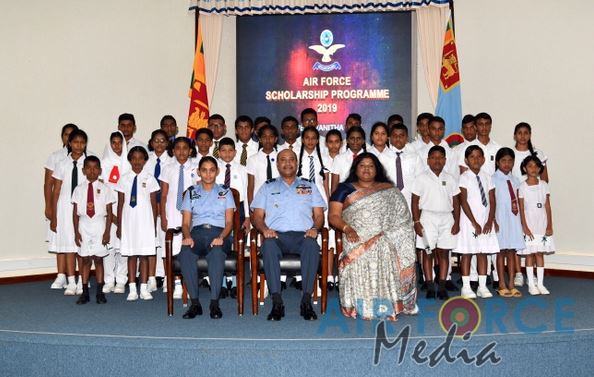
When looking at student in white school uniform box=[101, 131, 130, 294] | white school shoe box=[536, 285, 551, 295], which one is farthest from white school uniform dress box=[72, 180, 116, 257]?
white school shoe box=[536, 285, 551, 295]

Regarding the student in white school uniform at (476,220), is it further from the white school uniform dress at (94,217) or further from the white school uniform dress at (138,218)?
the white school uniform dress at (94,217)

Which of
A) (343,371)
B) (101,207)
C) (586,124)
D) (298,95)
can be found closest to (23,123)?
(101,207)

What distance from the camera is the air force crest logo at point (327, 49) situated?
29.4ft

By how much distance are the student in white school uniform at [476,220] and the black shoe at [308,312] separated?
5.23ft

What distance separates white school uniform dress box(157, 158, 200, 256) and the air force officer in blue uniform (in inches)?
38.4

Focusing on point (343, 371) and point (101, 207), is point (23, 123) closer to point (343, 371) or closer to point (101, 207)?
point (101, 207)

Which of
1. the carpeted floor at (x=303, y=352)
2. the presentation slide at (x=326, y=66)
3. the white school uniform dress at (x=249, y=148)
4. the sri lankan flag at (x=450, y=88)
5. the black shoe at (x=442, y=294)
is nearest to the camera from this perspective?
the carpeted floor at (x=303, y=352)

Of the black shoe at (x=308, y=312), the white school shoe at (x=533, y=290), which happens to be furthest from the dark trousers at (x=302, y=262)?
the white school shoe at (x=533, y=290)

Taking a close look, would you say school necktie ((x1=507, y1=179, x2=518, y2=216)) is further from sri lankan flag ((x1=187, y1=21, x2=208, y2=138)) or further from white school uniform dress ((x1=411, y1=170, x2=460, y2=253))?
sri lankan flag ((x1=187, y1=21, x2=208, y2=138))

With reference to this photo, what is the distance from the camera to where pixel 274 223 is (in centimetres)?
Answer: 586

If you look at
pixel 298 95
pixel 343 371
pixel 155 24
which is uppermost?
pixel 155 24

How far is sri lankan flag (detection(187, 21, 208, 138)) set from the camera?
8465mm

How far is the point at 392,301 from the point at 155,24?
515 cm

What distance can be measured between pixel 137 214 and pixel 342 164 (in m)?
1.92
